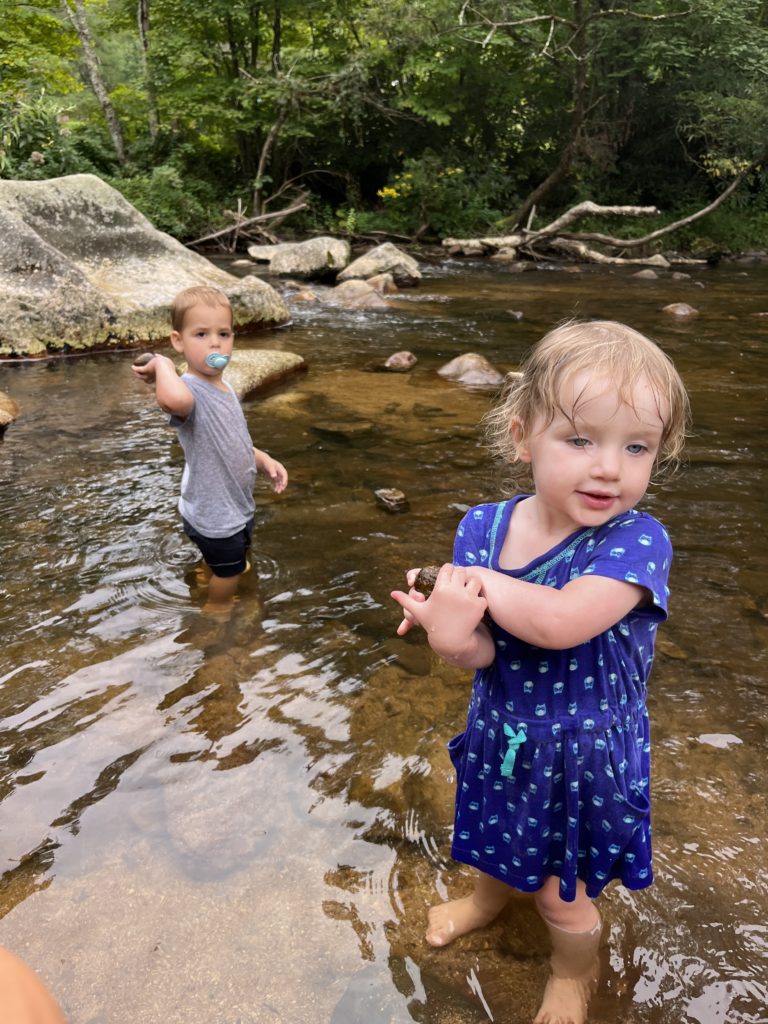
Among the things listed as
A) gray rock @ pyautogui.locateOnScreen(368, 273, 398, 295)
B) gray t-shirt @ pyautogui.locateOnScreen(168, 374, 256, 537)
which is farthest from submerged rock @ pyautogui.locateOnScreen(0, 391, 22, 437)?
gray rock @ pyautogui.locateOnScreen(368, 273, 398, 295)

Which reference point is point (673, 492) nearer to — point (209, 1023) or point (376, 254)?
point (209, 1023)

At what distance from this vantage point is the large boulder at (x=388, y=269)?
43.4ft

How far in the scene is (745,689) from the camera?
2.75m

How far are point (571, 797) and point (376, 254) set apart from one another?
13312 millimetres

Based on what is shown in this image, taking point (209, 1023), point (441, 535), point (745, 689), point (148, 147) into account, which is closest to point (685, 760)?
point (745, 689)

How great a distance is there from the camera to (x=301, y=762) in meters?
2.41

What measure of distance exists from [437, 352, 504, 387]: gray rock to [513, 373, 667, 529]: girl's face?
5.53 m

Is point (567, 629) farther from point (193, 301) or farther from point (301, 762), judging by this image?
point (193, 301)

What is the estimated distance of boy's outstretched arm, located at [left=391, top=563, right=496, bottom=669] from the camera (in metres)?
1.36

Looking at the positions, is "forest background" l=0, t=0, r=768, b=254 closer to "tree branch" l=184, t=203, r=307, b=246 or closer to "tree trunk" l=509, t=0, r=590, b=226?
"tree trunk" l=509, t=0, r=590, b=226

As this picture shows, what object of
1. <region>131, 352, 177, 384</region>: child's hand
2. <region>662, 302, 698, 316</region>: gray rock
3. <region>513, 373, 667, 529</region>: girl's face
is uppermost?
<region>513, 373, 667, 529</region>: girl's face

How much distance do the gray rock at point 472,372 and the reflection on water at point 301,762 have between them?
6.40 ft

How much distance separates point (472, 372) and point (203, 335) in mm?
4302

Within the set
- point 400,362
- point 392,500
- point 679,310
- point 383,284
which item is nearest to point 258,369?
point 400,362
